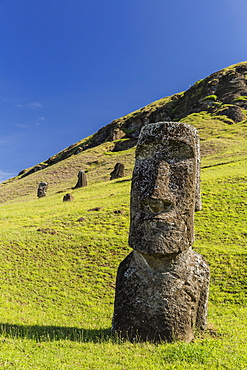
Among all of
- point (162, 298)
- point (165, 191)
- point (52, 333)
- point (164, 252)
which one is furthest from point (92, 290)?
point (165, 191)

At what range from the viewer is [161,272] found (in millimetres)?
7047

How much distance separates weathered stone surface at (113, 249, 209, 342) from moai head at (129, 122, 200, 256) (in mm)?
467

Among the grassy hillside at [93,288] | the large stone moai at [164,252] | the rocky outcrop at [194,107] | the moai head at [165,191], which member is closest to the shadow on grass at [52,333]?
the grassy hillside at [93,288]

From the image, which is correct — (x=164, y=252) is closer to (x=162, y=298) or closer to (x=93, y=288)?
(x=162, y=298)

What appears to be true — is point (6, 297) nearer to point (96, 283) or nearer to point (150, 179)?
point (96, 283)

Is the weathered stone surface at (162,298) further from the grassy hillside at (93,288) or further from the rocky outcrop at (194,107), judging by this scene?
the rocky outcrop at (194,107)

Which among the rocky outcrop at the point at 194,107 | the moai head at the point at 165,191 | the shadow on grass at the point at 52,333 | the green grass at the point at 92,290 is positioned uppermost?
the rocky outcrop at the point at 194,107

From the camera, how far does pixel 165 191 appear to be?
705 centimetres

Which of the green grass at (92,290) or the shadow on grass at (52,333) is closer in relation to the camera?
the green grass at (92,290)

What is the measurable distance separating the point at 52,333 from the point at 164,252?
3.54 metres

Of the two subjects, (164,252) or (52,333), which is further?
(52,333)

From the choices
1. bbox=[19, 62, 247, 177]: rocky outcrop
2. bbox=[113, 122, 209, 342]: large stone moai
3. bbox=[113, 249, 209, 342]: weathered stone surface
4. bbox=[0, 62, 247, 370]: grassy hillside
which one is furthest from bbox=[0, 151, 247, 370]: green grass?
bbox=[19, 62, 247, 177]: rocky outcrop

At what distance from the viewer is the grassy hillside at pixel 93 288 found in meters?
5.82

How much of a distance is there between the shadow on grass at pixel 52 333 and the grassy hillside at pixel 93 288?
26 millimetres
